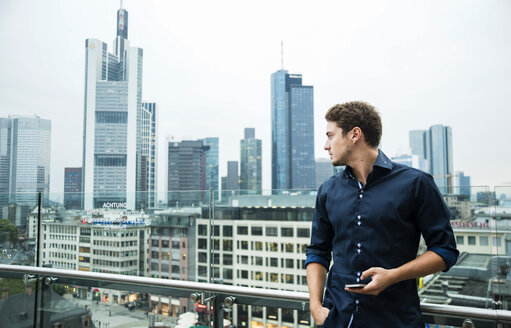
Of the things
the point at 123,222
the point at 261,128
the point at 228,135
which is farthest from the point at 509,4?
the point at 261,128

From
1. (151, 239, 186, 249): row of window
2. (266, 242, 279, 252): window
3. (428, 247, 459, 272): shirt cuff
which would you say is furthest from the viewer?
(266, 242, 279, 252): window

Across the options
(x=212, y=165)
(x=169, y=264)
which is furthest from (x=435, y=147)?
(x=169, y=264)

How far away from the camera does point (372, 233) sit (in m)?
0.97

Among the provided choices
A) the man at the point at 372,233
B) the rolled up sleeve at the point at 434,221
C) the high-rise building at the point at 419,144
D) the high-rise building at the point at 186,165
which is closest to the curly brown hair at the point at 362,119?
the man at the point at 372,233

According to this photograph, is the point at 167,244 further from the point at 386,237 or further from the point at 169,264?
the point at 386,237

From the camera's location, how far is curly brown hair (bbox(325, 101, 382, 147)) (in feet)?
3.44

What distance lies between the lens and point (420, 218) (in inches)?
37.0

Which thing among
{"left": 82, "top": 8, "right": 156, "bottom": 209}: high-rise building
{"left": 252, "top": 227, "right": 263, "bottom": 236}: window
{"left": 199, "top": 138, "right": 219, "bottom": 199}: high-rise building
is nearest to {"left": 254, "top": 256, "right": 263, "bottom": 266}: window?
{"left": 252, "top": 227, "right": 263, "bottom": 236}: window

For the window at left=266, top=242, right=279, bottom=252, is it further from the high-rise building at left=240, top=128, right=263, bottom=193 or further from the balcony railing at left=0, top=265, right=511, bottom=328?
the high-rise building at left=240, top=128, right=263, bottom=193

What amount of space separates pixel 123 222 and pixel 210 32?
53904 mm

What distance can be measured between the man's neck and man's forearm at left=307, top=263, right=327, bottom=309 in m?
0.33

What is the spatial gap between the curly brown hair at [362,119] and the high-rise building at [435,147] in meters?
50.8

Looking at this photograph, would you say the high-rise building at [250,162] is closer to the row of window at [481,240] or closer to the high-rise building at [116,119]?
the high-rise building at [116,119]

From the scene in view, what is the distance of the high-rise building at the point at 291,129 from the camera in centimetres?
9044
